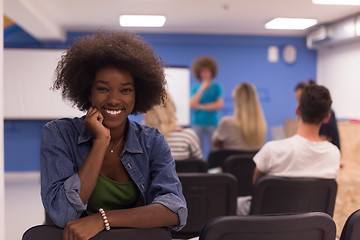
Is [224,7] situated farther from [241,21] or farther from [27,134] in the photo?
[27,134]

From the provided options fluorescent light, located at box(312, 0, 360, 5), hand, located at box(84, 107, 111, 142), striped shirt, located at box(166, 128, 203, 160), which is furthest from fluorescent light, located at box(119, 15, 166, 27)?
hand, located at box(84, 107, 111, 142)

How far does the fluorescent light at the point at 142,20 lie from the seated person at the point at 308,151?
3901 millimetres

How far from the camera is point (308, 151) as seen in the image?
2094mm

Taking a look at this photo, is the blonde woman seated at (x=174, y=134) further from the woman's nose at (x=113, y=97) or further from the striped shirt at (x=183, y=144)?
the woman's nose at (x=113, y=97)

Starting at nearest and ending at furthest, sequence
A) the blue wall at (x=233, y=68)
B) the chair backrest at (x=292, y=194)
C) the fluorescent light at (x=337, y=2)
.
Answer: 1. the chair backrest at (x=292, y=194)
2. the fluorescent light at (x=337, y=2)
3. the blue wall at (x=233, y=68)

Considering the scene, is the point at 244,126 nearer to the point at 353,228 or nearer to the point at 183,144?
the point at 183,144

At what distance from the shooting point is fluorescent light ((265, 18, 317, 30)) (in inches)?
228

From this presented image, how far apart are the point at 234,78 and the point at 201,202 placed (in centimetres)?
508

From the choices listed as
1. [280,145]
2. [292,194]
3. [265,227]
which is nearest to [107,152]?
[265,227]

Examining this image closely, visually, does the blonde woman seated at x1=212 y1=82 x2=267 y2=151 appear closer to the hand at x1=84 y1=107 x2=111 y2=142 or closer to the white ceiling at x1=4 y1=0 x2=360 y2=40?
the white ceiling at x1=4 y1=0 x2=360 y2=40

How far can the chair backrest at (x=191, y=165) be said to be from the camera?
247 centimetres

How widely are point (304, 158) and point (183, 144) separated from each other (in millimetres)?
918

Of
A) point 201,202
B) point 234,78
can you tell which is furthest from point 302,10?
point 201,202

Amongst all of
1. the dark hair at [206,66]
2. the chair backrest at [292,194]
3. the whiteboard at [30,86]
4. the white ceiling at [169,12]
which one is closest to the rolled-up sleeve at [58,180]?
the chair backrest at [292,194]
